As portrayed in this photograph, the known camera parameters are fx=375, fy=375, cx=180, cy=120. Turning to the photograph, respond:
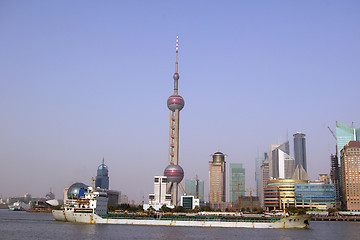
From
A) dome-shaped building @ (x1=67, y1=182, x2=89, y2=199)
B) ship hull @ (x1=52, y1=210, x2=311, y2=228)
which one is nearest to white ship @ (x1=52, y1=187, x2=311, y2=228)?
ship hull @ (x1=52, y1=210, x2=311, y2=228)

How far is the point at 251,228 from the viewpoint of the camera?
420 ft

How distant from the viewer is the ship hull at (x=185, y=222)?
405 ft

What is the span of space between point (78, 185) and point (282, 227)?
347 ft

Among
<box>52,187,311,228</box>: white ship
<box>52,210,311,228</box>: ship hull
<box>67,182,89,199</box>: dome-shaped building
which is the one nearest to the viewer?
<box>52,210,311,228</box>: ship hull

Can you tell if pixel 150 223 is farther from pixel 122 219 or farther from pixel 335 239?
pixel 335 239

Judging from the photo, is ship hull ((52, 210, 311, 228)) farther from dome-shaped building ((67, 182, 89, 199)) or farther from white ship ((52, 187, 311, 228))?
dome-shaped building ((67, 182, 89, 199))

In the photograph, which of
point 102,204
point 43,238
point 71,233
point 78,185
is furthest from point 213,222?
point 78,185

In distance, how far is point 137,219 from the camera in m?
134

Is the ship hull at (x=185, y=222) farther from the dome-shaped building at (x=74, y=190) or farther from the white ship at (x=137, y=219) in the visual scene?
the dome-shaped building at (x=74, y=190)

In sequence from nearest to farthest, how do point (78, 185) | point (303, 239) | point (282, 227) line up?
1. point (303, 239)
2. point (282, 227)
3. point (78, 185)

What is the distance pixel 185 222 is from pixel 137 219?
56.6 feet

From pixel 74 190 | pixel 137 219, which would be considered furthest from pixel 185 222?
pixel 74 190

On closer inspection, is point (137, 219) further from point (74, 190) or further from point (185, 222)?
point (74, 190)

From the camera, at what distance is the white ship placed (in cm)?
12425
